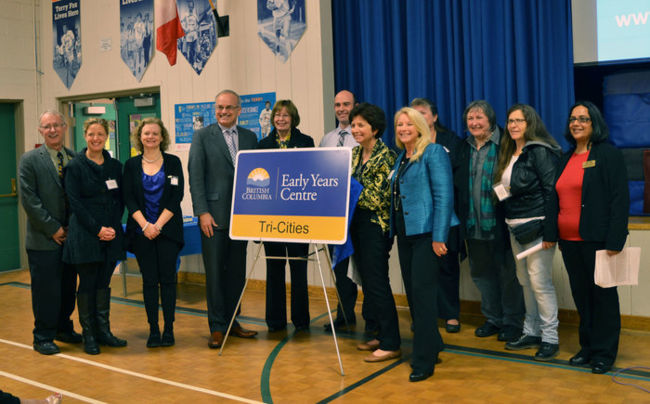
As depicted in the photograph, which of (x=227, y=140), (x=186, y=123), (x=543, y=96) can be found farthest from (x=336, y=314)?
(x=186, y=123)

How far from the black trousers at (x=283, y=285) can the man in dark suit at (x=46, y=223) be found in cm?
139

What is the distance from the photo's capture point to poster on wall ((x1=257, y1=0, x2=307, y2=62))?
5.50 m

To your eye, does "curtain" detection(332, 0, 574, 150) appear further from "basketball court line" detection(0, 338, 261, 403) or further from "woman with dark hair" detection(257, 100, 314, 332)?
"basketball court line" detection(0, 338, 261, 403)

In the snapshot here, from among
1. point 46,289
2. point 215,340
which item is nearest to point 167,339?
point 215,340

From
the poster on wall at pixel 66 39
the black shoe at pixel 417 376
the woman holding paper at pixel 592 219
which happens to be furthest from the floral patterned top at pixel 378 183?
the poster on wall at pixel 66 39

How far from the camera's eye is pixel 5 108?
7465mm

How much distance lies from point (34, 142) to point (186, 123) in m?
2.43

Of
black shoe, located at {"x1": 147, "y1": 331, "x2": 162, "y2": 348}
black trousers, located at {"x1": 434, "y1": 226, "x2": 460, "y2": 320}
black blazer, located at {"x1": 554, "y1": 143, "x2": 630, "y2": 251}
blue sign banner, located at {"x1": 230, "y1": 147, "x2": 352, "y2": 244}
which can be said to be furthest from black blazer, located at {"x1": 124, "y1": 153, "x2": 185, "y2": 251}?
black blazer, located at {"x1": 554, "y1": 143, "x2": 630, "y2": 251}

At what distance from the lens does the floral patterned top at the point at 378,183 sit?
357cm

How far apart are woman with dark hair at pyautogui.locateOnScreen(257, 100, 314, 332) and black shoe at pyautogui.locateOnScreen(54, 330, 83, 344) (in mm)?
1337

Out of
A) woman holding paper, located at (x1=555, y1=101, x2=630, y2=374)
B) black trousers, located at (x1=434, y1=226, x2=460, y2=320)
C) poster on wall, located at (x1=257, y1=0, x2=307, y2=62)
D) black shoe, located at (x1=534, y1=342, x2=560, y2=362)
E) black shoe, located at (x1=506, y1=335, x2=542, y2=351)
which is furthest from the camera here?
poster on wall, located at (x1=257, y1=0, x2=307, y2=62)

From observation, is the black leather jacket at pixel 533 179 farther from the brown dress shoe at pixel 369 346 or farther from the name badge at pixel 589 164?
the brown dress shoe at pixel 369 346

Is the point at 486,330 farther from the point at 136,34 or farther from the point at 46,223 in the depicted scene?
the point at 136,34

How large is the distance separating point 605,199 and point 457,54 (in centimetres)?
201
